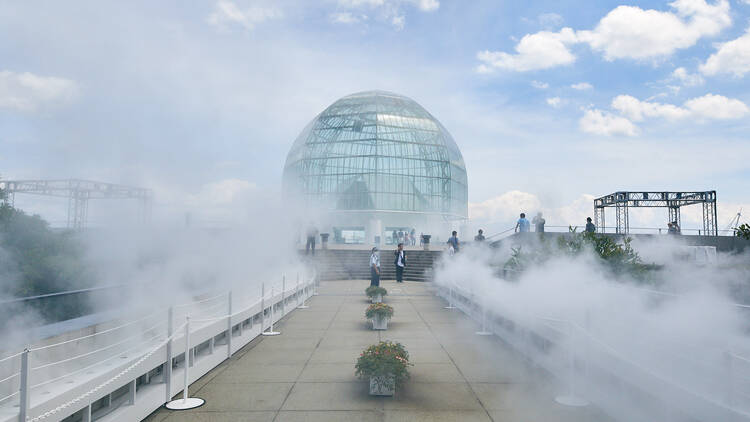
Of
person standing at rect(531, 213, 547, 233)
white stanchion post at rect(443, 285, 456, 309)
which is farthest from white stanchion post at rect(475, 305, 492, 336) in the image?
person standing at rect(531, 213, 547, 233)

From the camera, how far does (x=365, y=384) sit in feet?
23.5

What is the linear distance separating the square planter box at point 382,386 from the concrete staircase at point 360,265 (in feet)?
67.2

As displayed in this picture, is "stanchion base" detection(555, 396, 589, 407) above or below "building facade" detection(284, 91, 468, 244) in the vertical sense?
below

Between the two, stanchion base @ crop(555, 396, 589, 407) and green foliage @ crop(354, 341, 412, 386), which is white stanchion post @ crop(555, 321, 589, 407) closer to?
stanchion base @ crop(555, 396, 589, 407)

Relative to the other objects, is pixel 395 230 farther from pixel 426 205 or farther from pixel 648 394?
pixel 648 394

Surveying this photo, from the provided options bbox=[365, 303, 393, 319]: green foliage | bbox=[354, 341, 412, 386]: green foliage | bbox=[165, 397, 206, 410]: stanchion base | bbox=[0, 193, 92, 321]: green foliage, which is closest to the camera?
bbox=[165, 397, 206, 410]: stanchion base

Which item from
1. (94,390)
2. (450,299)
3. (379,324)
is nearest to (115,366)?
(94,390)

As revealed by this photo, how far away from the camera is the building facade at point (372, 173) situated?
63156 millimetres

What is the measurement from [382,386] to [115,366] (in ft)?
10.3

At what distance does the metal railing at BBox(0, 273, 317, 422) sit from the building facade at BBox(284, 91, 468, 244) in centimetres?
5204

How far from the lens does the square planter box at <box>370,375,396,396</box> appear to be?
21.6 ft

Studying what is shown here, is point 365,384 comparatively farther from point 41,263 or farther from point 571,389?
point 41,263

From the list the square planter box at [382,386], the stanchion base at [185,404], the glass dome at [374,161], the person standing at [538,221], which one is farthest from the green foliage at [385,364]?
the glass dome at [374,161]

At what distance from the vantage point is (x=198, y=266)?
2002cm
